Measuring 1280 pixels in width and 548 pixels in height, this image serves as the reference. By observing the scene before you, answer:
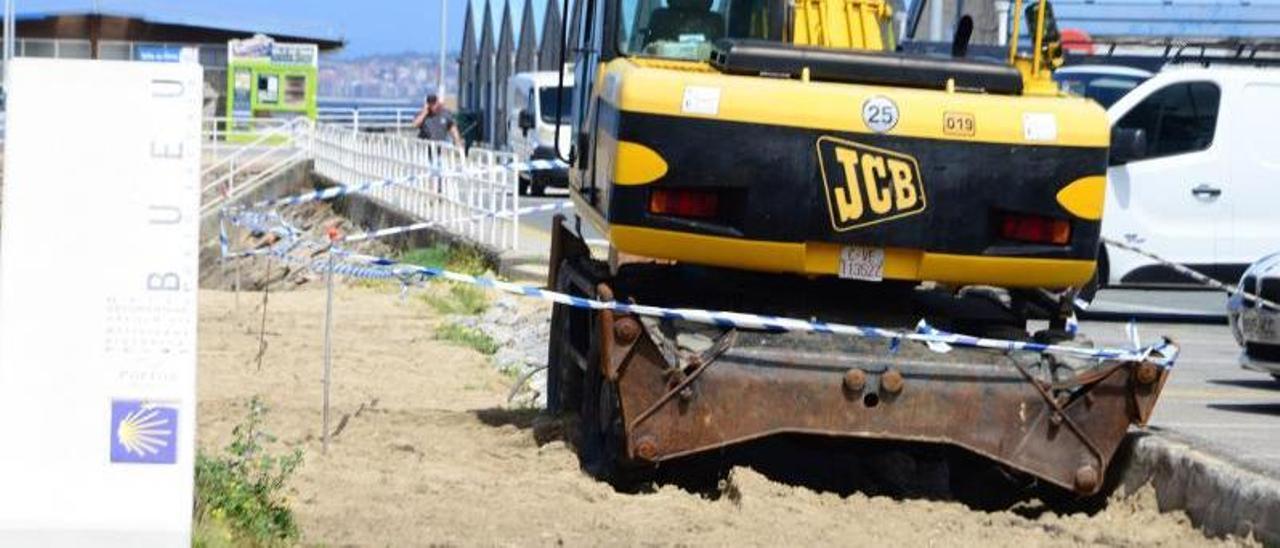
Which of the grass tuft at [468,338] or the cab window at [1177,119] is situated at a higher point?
the cab window at [1177,119]

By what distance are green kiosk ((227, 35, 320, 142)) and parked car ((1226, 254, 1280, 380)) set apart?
47.1 meters

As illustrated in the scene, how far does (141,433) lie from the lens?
6891 millimetres

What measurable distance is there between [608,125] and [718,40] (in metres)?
0.75

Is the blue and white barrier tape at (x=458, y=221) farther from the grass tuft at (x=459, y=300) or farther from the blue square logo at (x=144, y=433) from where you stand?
the blue square logo at (x=144, y=433)

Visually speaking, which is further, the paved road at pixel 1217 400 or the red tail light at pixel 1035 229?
the paved road at pixel 1217 400

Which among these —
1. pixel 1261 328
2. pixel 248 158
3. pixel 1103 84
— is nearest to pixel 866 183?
pixel 1261 328

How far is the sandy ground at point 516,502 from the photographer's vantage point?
9.41 m

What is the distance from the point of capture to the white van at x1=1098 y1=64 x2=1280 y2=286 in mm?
20531

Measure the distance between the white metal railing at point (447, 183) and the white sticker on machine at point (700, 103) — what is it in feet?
44.7

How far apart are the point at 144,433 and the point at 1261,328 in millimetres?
9466

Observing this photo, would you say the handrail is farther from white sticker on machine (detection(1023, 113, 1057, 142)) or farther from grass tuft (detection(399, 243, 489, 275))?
white sticker on machine (detection(1023, 113, 1057, 142))

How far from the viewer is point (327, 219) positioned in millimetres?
37156

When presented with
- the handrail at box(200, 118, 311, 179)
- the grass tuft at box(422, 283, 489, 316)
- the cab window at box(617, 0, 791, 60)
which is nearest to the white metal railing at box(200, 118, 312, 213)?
the handrail at box(200, 118, 311, 179)

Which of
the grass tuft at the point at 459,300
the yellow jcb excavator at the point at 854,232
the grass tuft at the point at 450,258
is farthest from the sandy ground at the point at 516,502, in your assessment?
the grass tuft at the point at 450,258
